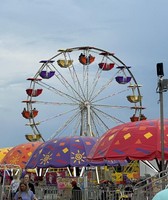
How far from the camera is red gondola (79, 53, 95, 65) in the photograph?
3641 cm

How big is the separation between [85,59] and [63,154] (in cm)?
1438

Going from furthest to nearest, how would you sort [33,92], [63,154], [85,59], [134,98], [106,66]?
[134,98] < [106,66] < [33,92] < [85,59] < [63,154]

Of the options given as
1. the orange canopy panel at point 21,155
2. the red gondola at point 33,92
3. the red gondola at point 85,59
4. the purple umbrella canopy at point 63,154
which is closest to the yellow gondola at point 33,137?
the red gondola at point 33,92

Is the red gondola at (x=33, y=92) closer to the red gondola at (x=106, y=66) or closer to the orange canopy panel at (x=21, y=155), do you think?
the red gondola at (x=106, y=66)

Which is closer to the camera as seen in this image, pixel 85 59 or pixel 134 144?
pixel 134 144

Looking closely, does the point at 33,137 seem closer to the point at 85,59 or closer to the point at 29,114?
the point at 29,114

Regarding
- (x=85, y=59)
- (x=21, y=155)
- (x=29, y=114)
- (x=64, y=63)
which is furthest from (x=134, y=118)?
(x=21, y=155)

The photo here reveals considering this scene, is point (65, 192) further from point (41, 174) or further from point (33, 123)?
point (33, 123)

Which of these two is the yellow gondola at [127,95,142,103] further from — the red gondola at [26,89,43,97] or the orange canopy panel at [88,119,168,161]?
the orange canopy panel at [88,119,168,161]

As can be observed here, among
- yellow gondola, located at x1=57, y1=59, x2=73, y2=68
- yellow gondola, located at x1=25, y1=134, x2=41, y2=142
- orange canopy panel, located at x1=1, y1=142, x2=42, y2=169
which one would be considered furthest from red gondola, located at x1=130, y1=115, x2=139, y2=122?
orange canopy panel, located at x1=1, y1=142, x2=42, y2=169

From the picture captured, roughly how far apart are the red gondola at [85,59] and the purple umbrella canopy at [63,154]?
12.7m

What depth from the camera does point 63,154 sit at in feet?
75.3

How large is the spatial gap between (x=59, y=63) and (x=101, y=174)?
848 cm

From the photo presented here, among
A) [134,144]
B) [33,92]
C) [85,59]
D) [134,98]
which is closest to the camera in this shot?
[134,144]
